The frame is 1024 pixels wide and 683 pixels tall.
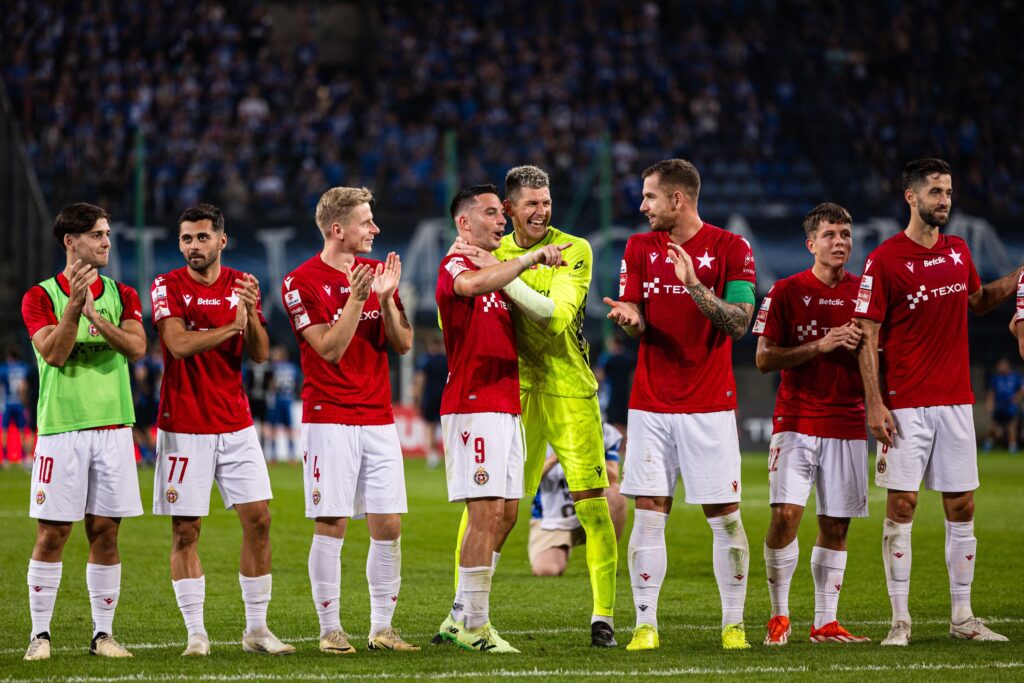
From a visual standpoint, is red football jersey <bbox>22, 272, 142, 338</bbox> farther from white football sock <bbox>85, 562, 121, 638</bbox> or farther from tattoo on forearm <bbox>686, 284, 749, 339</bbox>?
tattoo on forearm <bbox>686, 284, 749, 339</bbox>

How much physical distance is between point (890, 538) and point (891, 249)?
1583mm

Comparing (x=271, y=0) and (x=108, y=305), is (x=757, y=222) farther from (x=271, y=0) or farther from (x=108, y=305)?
(x=108, y=305)

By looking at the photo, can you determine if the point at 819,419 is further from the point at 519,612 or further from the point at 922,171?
the point at 519,612

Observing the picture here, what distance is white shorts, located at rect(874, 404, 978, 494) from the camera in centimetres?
739

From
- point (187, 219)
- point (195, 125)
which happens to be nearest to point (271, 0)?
point (195, 125)

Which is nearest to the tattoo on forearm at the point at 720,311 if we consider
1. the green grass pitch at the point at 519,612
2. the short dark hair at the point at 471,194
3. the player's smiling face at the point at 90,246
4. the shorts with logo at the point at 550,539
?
the short dark hair at the point at 471,194

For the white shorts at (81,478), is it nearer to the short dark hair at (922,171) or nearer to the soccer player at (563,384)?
the soccer player at (563,384)

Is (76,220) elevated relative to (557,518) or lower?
elevated

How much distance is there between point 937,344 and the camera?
751cm

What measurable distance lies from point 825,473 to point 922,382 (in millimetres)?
720

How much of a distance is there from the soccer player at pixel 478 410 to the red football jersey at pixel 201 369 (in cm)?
106

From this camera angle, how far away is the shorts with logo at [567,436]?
7324mm

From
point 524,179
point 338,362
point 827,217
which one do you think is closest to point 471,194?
point 524,179

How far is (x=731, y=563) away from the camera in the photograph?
7148 millimetres
